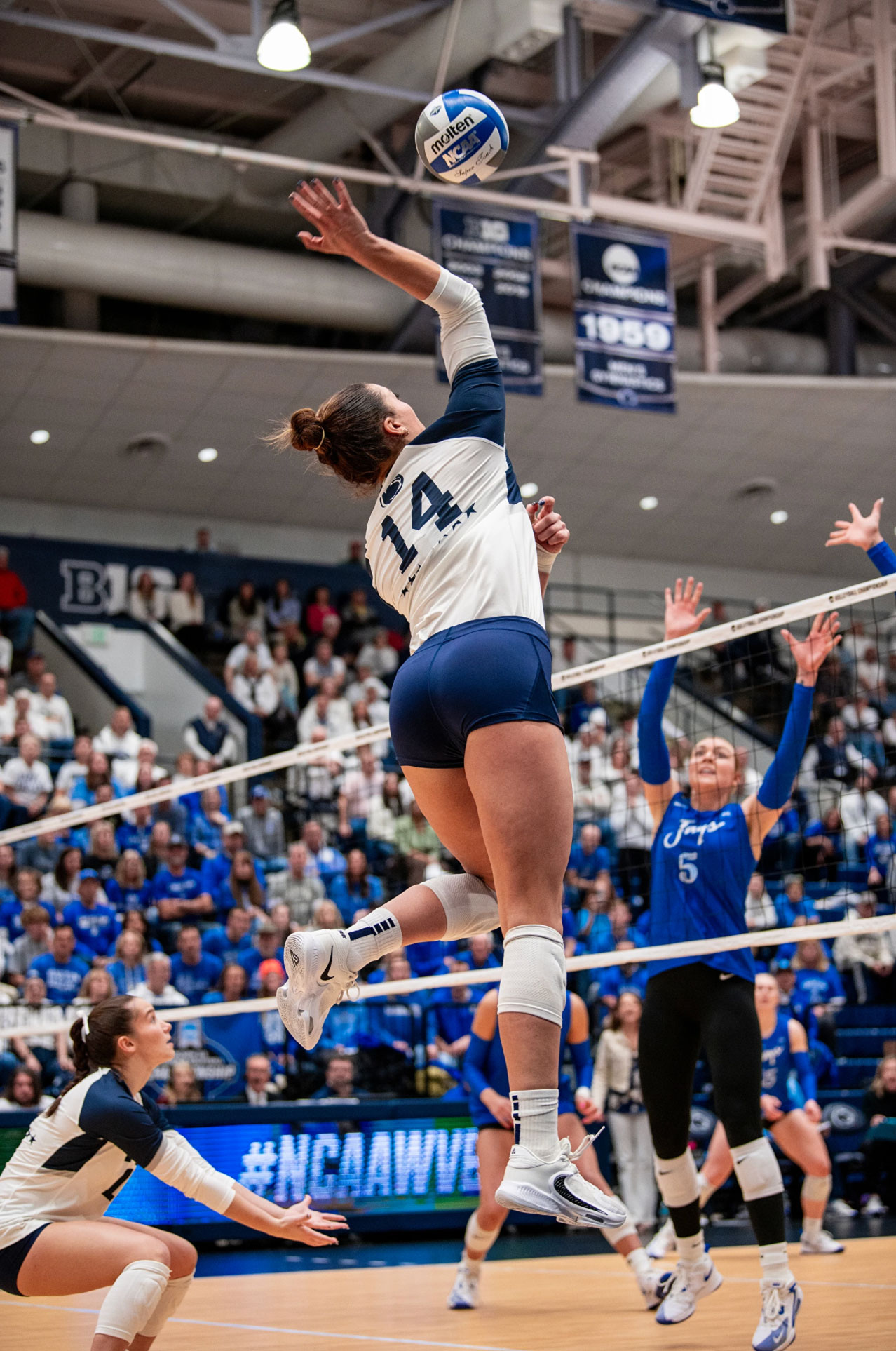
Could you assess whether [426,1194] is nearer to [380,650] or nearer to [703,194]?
[380,650]

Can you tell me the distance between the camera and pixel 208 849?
14109mm

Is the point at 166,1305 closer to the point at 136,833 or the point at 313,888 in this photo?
the point at 313,888

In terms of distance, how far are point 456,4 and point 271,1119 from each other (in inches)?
464

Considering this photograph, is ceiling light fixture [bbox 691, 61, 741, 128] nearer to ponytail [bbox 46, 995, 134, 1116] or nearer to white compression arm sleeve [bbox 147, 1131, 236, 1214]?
ponytail [bbox 46, 995, 134, 1116]

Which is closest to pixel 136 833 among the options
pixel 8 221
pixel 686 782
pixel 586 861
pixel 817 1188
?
pixel 586 861

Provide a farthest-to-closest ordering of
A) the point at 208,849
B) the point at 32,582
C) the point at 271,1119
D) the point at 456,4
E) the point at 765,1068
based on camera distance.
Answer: the point at 32,582 → the point at 456,4 → the point at 208,849 → the point at 271,1119 → the point at 765,1068

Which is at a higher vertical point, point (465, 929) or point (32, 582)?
point (32, 582)

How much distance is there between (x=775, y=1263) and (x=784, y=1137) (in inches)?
156

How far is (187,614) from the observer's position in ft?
67.5

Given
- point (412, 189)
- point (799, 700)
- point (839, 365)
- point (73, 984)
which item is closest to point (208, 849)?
point (73, 984)

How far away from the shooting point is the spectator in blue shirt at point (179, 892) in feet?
43.0

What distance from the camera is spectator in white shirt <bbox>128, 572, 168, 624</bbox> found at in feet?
66.8

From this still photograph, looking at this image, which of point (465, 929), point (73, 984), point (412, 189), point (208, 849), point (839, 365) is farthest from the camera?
point (839, 365)

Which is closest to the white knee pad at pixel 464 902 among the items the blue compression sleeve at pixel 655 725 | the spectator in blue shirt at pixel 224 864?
the blue compression sleeve at pixel 655 725
